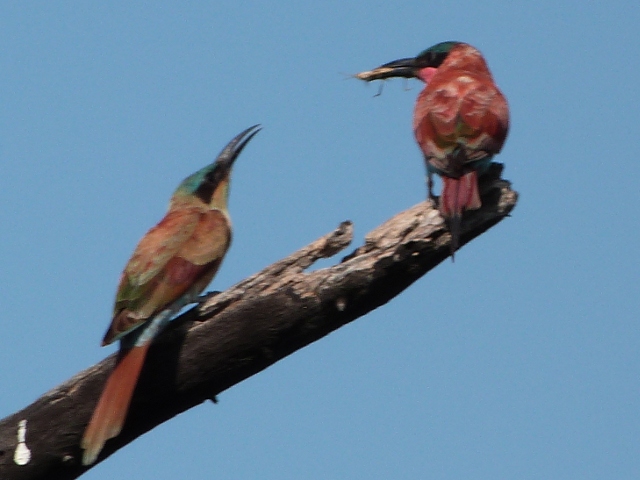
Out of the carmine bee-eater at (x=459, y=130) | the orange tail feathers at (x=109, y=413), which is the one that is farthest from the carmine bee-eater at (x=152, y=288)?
the carmine bee-eater at (x=459, y=130)

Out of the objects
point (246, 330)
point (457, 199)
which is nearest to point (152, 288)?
point (246, 330)

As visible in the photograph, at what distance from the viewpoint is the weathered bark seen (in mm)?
3234

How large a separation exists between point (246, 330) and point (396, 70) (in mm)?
2624

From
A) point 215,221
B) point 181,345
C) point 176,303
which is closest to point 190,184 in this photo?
point 215,221

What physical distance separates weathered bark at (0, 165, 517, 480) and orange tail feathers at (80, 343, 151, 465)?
0.17 ft

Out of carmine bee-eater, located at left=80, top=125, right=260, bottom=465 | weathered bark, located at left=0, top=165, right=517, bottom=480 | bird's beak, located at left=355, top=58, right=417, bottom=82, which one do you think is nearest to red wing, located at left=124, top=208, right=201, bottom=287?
carmine bee-eater, located at left=80, top=125, right=260, bottom=465

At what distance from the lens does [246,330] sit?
3.29 metres

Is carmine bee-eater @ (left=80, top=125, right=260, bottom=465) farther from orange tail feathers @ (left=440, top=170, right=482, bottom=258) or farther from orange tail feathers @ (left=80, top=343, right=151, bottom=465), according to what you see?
orange tail feathers @ (left=440, top=170, right=482, bottom=258)

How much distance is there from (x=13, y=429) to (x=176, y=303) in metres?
0.83

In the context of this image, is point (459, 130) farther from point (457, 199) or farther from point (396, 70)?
point (396, 70)

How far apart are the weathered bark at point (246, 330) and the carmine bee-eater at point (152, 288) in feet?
0.24

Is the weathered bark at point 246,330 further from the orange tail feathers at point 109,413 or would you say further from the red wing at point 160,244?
the red wing at point 160,244

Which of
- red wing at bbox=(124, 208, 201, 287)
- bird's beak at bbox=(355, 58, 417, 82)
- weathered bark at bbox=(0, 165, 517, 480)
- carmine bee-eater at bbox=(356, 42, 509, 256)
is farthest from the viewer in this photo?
bird's beak at bbox=(355, 58, 417, 82)

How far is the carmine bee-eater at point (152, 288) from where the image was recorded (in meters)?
3.28
